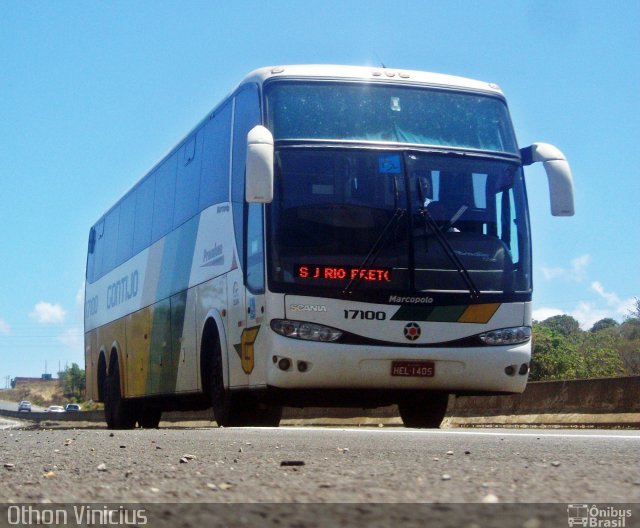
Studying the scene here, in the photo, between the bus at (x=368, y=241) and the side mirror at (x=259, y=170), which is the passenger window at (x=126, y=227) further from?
the side mirror at (x=259, y=170)

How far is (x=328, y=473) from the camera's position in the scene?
532cm

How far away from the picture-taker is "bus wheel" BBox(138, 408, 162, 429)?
70.7 feet

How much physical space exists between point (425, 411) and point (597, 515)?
10.7 m

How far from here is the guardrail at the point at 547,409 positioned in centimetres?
1672

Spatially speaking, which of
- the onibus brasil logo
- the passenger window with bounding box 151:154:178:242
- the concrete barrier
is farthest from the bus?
the onibus brasil logo

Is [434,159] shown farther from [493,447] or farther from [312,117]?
[493,447]

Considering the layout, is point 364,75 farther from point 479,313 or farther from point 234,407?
point 234,407

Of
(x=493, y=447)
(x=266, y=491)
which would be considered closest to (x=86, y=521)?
(x=266, y=491)

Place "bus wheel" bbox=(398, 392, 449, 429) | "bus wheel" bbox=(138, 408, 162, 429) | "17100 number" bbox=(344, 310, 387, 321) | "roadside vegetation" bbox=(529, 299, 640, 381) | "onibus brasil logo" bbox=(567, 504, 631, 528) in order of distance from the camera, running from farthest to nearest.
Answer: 1. "roadside vegetation" bbox=(529, 299, 640, 381)
2. "bus wheel" bbox=(138, 408, 162, 429)
3. "bus wheel" bbox=(398, 392, 449, 429)
4. "17100 number" bbox=(344, 310, 387, 321)
5. "onibus brasil logo" bbox=(567, 504, 631, 528)

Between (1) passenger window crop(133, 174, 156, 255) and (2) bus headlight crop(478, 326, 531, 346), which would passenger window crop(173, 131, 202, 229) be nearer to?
(1) passenger window crop(133, 174, 156, 255)

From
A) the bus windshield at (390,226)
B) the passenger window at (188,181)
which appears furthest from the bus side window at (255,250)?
the passenger window at (188,181)

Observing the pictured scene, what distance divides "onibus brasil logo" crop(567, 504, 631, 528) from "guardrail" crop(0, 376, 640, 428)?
40.1 ft

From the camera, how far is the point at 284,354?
11773mm

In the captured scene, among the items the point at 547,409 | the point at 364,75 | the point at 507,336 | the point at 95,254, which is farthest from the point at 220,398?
the point at 95,254
